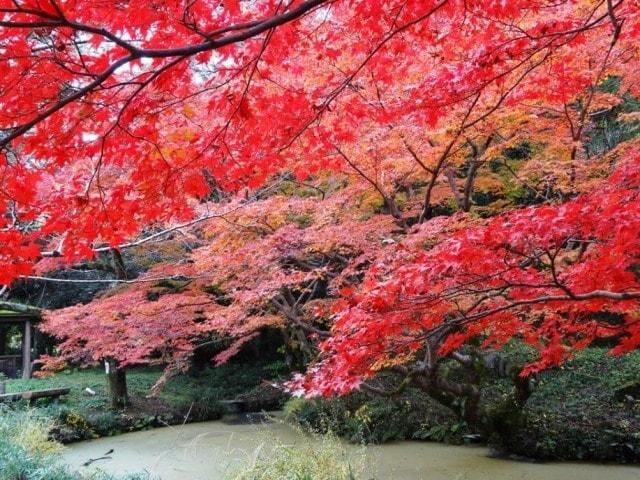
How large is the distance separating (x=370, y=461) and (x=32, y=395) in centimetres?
602

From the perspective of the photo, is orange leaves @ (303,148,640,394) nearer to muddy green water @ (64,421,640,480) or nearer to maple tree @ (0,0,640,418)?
maple tree @ (0,0,640,418)

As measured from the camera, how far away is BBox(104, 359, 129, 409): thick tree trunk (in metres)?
9.26

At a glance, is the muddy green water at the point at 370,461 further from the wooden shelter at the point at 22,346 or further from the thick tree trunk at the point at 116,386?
the wooden shelter at the point at 22,346

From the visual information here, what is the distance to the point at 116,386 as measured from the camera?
30.8 feet

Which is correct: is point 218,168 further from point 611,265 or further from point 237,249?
point 237,249

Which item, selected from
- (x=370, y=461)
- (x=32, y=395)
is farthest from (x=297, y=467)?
(x=32, y=395)

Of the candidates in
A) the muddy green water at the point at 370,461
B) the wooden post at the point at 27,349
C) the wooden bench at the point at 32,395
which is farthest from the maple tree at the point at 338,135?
the wooden post at the point at 27,349

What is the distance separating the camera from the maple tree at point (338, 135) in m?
1.87

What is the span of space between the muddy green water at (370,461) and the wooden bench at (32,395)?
53.9 inches

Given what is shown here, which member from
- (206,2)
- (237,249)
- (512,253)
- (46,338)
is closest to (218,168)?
(206,2)

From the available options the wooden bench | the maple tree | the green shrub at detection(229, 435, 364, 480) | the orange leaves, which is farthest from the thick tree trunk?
the orange leaves

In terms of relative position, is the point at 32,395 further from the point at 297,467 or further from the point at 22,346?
the point at 297,467

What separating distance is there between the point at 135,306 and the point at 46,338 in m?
8.08

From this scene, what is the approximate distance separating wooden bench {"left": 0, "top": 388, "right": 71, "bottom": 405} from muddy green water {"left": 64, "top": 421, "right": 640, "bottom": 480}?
4.49ft
